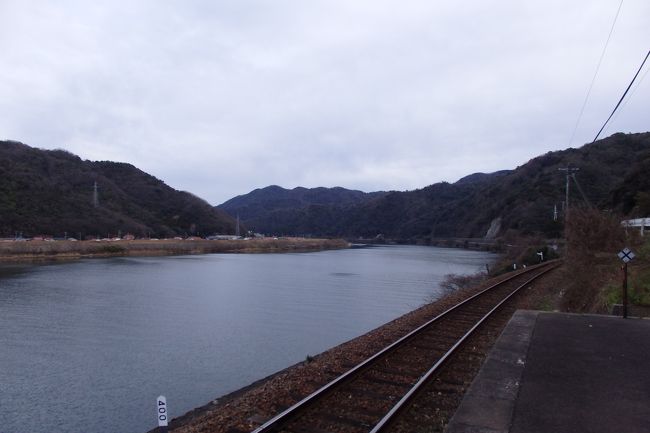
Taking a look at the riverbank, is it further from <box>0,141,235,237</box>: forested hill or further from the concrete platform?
the concrete platform

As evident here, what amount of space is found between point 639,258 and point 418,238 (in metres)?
180

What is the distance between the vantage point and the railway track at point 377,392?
646 centimetres

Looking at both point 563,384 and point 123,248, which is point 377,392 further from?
point 123,248

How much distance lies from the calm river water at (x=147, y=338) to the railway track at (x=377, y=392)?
4.02 meters

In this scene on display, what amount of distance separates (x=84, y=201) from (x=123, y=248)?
164ft

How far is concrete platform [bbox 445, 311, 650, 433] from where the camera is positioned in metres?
6.08

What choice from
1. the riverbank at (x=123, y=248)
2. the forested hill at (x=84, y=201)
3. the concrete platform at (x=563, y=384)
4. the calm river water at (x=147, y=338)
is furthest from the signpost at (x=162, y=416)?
the forested hill at (x=84, y=201)

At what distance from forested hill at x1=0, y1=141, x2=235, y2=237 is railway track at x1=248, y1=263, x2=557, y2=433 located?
98.6 meters

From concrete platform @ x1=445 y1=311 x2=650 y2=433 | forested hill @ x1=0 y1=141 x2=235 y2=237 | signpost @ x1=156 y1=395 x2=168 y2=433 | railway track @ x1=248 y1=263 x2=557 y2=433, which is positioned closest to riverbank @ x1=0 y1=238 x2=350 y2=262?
forested hill @ x1=0 y1=141 x2=235 y2=237

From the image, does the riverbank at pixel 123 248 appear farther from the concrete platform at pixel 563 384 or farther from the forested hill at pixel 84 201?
the concrete platform at pixel 563 384

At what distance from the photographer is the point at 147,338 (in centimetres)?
1756

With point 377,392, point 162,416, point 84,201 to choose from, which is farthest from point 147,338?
point 84,201

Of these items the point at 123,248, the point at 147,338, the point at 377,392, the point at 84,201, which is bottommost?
the point at 147,338

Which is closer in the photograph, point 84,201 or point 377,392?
point 377,392
